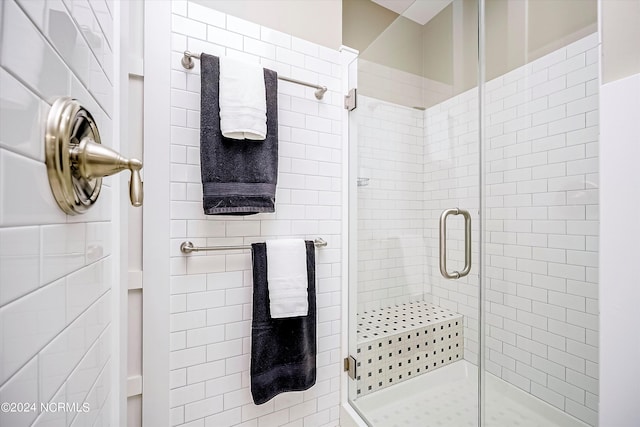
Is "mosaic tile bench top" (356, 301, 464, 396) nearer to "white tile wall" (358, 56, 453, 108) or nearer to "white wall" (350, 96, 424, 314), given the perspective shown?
"white wall" (350, 96, 424, 314)

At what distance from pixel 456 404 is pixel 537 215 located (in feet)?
2.80

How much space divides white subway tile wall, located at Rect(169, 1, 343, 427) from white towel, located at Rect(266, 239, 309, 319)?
0.32 feet

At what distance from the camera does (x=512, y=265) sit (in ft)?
3.85

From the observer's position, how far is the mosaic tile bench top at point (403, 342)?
4.07 feet

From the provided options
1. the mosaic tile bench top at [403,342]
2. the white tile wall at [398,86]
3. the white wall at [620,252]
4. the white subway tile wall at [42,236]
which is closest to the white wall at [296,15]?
the white tile wall at [398,86]

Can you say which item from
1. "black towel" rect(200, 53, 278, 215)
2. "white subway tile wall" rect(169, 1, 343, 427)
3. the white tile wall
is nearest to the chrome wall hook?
"black towel" rect(200, 53, 278, 215)

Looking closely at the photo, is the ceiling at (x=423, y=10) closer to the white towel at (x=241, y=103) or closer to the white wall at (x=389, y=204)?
the white wall at (x=389, y=204)

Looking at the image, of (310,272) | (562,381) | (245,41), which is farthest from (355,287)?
(245,41)

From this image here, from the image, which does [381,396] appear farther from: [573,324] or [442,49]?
[442,49]

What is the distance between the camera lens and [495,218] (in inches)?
45.9

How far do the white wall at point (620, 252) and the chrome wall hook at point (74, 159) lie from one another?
1.36m

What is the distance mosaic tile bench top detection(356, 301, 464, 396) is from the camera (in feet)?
4.07


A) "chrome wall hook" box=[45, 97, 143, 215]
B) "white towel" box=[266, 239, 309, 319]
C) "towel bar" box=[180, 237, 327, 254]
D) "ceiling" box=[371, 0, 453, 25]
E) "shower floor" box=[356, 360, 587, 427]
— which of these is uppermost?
"ceiling" box=[371, 0, 453, 25]

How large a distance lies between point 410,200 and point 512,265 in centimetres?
49
